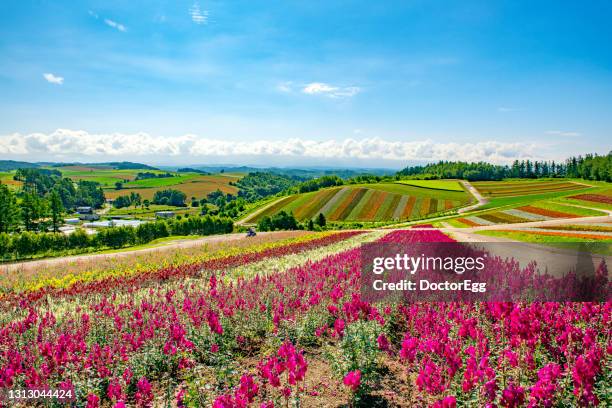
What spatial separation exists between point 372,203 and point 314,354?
79328mm

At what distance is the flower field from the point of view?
178 inches

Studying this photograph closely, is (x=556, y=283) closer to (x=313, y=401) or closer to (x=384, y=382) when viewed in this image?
(x=384, y=382)

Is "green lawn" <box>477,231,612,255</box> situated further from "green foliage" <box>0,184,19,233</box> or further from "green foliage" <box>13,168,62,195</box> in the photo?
"green foliage" <box>13,168,62,195</box>

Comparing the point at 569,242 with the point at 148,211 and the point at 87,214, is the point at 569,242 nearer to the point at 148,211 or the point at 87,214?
the point at 148,211

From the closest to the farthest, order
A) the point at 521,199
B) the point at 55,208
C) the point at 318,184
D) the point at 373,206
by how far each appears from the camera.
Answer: the point at 521,199 < the point at 55,208 < the point at 373,206 < the point at 318,184

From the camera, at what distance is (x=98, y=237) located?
5972 centimetres

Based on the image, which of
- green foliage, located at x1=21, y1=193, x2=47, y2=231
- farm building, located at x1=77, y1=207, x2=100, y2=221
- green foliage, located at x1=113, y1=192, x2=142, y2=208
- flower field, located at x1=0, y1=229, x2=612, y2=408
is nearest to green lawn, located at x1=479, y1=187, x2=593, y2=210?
flower field, located at x1=0, y1=229, x2=612, y2=408

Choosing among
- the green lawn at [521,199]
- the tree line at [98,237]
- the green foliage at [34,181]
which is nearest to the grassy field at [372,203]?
the green lawn at [521,199]

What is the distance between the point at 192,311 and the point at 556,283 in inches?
338

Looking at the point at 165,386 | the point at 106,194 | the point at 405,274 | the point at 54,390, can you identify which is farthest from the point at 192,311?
the point at 106,194

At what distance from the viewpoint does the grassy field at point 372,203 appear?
75.0 meters

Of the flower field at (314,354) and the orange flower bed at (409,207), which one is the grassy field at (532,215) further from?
the flower field at (314,354)

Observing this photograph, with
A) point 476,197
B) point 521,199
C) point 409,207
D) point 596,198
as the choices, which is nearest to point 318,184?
point 409,207

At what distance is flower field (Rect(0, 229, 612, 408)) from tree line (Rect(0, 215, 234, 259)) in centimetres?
5466
